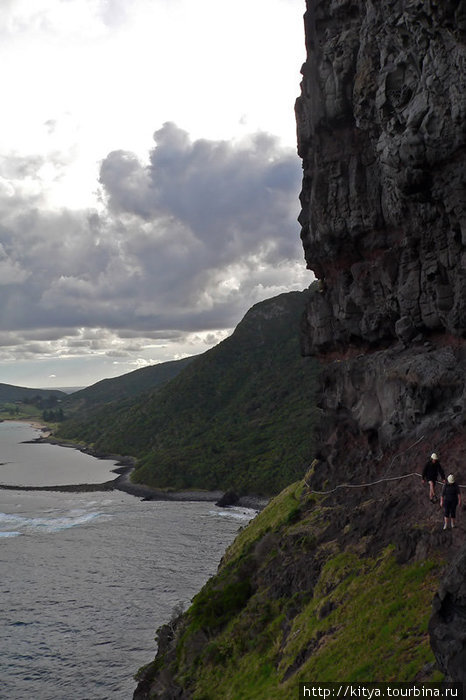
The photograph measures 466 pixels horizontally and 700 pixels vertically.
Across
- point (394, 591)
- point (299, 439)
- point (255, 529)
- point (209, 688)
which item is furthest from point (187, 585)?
point (299, 439)

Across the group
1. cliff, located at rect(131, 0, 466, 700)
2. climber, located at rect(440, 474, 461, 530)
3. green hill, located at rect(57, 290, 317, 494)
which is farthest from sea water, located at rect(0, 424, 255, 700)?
climber, located at rect(440, 474, 461, 530)

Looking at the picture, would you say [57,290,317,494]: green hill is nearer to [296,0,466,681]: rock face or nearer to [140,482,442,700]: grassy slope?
[140,482,442,700]: grassy slope

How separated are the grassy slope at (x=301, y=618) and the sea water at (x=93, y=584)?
1118cm

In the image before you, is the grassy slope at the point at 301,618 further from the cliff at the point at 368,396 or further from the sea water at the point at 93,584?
the sea water at the point at 93,584

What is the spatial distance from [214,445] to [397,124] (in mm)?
121804

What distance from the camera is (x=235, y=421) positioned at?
516 feet

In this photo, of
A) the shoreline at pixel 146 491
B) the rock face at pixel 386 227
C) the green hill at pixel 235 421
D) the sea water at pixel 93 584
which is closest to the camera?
the rock face at pixel 386 227

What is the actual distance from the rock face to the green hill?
76.9 metres

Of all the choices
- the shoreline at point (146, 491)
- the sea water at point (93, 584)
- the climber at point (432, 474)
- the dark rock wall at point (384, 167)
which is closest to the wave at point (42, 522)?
the sea water at point (93, 584)

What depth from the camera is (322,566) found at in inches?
1132

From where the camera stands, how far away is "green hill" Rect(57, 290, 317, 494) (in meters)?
125

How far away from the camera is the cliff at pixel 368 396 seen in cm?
2169

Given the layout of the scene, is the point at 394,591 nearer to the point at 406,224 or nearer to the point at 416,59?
the point at 406,224

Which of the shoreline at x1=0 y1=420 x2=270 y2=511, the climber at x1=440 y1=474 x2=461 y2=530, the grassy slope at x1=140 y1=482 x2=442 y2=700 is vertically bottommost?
the shoreline at x1=0 y1=420 x2=270 y2=511
